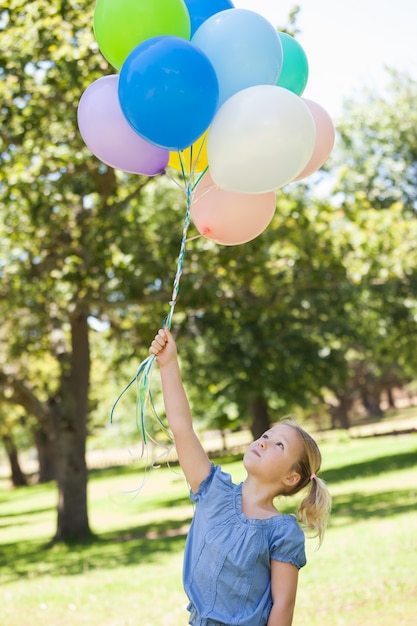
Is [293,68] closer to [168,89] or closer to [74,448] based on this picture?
[168,89]

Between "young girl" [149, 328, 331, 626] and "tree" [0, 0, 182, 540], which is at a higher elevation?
"young girl" [149, 328, 331, 626]

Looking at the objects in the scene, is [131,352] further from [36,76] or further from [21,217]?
[36,76]

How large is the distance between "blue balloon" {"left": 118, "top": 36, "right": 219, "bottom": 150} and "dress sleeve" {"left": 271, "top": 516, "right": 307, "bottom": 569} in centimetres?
164

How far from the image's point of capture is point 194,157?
157 inches

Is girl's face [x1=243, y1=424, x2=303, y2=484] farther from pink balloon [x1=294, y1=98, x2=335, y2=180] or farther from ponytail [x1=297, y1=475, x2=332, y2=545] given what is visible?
pink balloon [x1=294, y1=98, x2=335, y2=180]

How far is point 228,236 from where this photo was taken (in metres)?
4.02

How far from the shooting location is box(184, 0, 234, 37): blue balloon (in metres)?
4.01

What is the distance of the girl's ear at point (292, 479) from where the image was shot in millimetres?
3160

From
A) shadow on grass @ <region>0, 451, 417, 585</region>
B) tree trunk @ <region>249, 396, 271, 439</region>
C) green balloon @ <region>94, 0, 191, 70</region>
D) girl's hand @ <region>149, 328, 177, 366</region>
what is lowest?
tree trunk @ <region>249, 396, 271, 439</region>

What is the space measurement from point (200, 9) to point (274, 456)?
219 cm

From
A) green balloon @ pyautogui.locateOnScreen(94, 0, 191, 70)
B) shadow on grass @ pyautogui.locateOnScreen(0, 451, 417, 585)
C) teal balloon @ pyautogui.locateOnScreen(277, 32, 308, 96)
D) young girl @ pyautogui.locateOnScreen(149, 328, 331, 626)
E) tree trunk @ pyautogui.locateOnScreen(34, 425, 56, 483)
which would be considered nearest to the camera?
young girl @ pyautogui.locateOnScreen(149, 328, 331, 626)

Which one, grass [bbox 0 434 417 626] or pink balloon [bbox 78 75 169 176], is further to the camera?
grass [bbox 0 434 417 626]

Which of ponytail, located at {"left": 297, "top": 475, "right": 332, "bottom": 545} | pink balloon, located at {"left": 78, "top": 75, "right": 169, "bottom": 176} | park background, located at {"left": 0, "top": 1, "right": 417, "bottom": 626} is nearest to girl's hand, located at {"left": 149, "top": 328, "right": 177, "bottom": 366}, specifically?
ponytail, located at {"left": 297, "top": 475, "right": 332, "bottom": 545}

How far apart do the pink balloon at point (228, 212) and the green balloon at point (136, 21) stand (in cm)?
70
